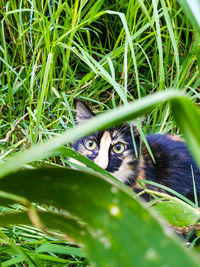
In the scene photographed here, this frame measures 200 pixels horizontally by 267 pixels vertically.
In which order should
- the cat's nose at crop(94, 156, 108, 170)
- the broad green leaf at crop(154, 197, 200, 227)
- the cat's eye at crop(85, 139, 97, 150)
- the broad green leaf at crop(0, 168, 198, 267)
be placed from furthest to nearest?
the cat's eye at crop(85, 139, 97, 150) → the cat's nose at crop(94, 156, 108, 170) → the broad green leaf at crop(154, 197, 200, 227) → the broad green leaf at crop(0, 168, 198, 267)

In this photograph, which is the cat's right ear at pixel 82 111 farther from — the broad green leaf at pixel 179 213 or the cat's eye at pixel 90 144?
the broad green leaf at pixel 179 213

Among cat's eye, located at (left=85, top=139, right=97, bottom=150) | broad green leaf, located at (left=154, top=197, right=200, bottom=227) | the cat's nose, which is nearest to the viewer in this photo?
broad green leaf, located at (left=154, top=197, right=200, bottom=227)

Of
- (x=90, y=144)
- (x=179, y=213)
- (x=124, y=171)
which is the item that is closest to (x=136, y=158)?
(x=124, y=171)

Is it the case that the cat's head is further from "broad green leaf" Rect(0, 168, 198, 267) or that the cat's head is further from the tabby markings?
"broad green leaf" Rect(0, 168, 198, 267)

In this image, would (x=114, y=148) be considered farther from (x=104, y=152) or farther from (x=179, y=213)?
(x=179, y=213)

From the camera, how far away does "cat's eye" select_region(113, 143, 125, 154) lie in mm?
1590

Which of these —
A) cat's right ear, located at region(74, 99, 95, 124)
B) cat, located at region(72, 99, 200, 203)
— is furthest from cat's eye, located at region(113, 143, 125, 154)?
cat's right ear, located at region(74, 99, 95, 124)

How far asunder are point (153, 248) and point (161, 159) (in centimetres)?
142

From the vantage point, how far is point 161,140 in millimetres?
1651

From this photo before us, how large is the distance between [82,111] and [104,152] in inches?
7.0

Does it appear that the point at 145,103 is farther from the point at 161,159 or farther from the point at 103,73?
the point at 161,159

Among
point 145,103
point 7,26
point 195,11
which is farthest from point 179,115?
point 7,26

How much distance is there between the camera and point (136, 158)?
160 centimetres

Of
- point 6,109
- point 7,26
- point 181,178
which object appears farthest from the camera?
point 7,26
